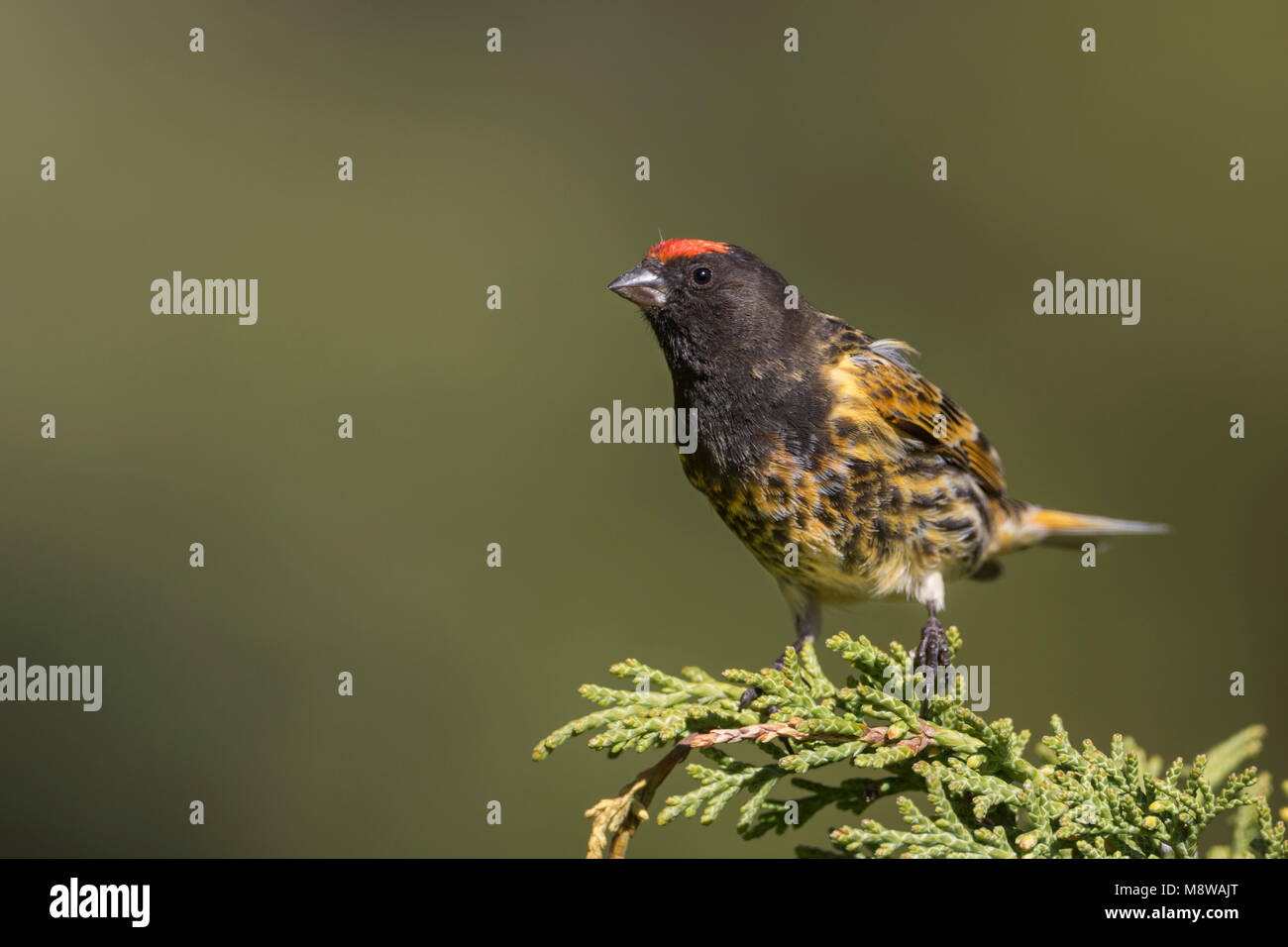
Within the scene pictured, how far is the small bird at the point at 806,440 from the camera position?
364cm

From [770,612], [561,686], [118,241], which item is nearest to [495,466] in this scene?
[561,686]

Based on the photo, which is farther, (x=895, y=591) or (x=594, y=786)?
(x=594, y=786)

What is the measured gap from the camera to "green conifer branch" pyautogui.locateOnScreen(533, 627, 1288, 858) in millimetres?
2514

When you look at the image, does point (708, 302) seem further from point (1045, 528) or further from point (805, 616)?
point (1045, 528)

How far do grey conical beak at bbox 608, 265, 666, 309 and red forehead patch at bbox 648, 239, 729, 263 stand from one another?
0.28ft

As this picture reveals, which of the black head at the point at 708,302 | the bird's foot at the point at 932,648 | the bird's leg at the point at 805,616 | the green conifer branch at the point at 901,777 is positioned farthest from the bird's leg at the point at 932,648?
the black head at the point at 708,302

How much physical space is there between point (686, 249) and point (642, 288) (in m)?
0.21

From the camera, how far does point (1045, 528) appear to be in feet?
15.6

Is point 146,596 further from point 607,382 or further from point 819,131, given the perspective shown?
point 819,131

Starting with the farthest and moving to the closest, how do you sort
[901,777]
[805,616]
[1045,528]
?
[1045,528] < [805,616] < [901,777]

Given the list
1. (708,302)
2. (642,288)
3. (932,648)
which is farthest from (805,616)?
(642,288)

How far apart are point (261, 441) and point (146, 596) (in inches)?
45.9

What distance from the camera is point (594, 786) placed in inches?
256

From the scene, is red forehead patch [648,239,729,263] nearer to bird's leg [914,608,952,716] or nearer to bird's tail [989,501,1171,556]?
bird's leg [914,608,952,716]
